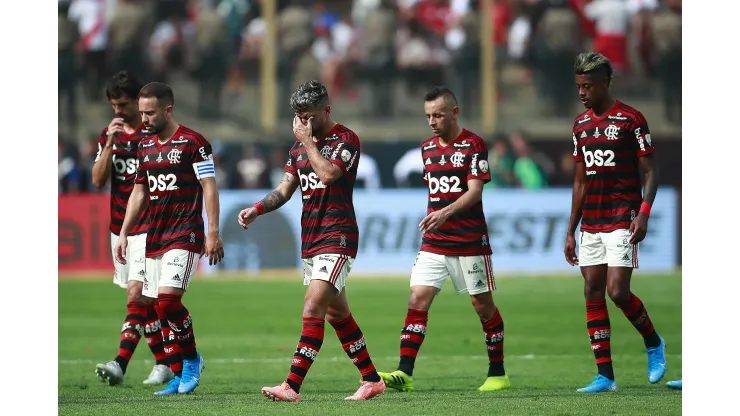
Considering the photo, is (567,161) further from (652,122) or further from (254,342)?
(254,342)

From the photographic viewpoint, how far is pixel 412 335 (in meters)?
8.81

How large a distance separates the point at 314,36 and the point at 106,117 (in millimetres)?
4465

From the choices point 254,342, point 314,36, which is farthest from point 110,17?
point 254,342

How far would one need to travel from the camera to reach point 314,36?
2531cm

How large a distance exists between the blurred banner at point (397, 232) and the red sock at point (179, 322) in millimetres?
12353

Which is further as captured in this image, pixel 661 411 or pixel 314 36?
pixel 314 36

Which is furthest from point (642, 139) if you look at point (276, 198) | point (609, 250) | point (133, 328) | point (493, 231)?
point (493, 231)

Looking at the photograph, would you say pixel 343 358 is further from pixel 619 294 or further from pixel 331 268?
pixel 331 268

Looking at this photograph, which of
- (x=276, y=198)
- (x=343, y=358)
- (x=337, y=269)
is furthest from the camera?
(x=343, y=358)

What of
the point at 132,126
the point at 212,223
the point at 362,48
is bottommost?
the point at 212,223

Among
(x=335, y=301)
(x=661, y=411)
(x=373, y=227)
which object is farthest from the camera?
(x=373, y=227)

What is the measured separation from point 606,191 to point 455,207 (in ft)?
3.56

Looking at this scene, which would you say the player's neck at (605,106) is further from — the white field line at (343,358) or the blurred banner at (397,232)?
the blurred banner at (397,232)
